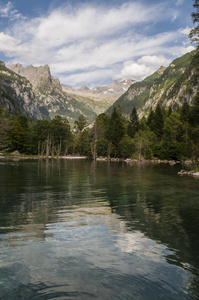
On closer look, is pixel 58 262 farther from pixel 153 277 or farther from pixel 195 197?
pixel 195 197

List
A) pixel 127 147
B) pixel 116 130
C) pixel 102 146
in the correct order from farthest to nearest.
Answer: pixel 116 130 → pixel 102 146 → pixel 127 147

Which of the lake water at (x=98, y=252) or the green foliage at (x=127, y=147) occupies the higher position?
the green foliage at (x=127, y=147)

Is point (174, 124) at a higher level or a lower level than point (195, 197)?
higher

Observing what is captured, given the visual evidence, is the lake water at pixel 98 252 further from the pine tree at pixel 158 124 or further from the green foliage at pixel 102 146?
the pine tree at pixel 158 124

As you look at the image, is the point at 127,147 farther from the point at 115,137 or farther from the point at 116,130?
the point at 116,130

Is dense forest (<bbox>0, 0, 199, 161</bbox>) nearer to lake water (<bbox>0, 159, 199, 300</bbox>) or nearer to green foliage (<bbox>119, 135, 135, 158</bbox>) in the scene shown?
green foliage (<bbox>119, 135, 135, 158</bbox>)

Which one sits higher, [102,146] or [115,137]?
[115,137]

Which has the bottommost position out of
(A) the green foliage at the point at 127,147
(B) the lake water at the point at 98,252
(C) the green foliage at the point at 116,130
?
(B) the lake water at the point at 98,252

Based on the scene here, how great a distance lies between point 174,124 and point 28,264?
126 meters

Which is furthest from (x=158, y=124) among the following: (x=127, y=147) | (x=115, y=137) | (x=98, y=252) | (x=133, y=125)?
(x=98, y=252)

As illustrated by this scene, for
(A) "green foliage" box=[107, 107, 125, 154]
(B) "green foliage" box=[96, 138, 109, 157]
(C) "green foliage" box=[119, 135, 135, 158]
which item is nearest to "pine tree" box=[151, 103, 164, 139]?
(A) "green foliage" box=[107, 107, 125, 154]

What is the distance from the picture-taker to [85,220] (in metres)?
12.0

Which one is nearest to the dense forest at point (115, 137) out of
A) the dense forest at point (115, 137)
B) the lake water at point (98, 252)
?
the dense forest at point (115, 137)

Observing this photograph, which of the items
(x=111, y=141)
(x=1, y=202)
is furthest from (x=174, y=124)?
(x=1, y=202)
